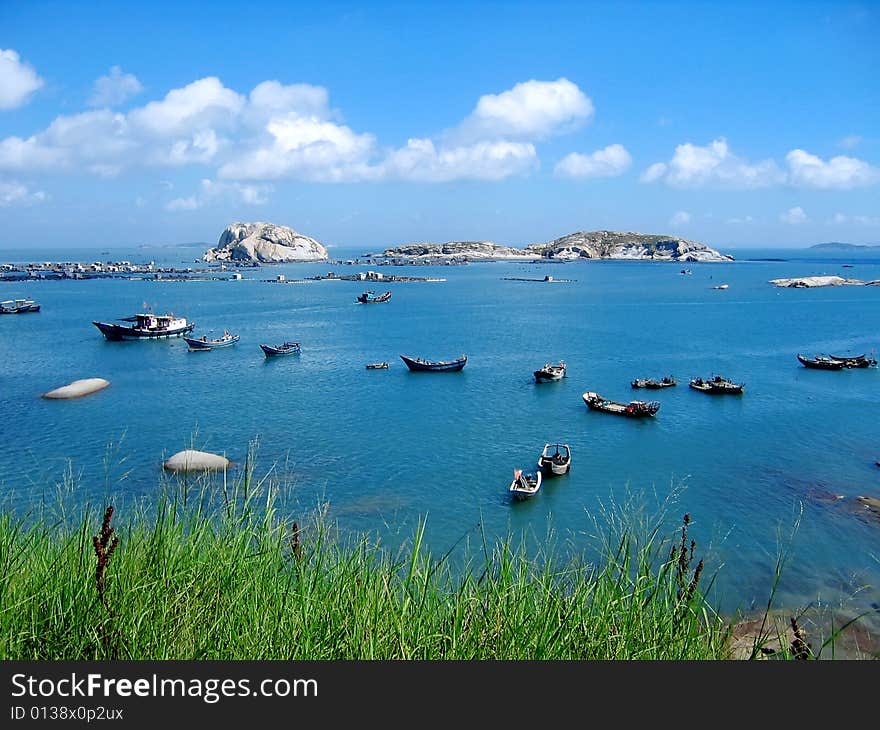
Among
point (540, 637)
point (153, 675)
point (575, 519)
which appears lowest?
point (575, 519)

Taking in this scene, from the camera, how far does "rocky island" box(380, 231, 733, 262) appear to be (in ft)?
595

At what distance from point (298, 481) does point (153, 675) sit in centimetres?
1776

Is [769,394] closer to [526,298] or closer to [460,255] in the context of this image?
[526,298]

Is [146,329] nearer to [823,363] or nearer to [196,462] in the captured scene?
[196,462]

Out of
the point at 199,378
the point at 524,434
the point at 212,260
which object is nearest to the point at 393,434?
the point at 524,434

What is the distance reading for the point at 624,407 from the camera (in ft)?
93.1

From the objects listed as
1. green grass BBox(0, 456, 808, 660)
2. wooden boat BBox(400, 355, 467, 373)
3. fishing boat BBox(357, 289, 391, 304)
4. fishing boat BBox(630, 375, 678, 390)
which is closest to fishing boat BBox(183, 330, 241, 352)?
wooden boat BBox(400, 355, 467, 373)

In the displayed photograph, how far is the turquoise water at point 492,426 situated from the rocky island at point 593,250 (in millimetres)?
124038

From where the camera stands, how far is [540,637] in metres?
4.28

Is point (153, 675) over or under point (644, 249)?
under

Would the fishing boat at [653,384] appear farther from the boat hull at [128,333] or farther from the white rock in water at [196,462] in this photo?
the boat hull at [128,333]

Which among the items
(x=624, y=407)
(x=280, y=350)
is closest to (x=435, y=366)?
(x=280, y=350)

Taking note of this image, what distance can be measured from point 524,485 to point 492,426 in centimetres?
774

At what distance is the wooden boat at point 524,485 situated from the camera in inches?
748
